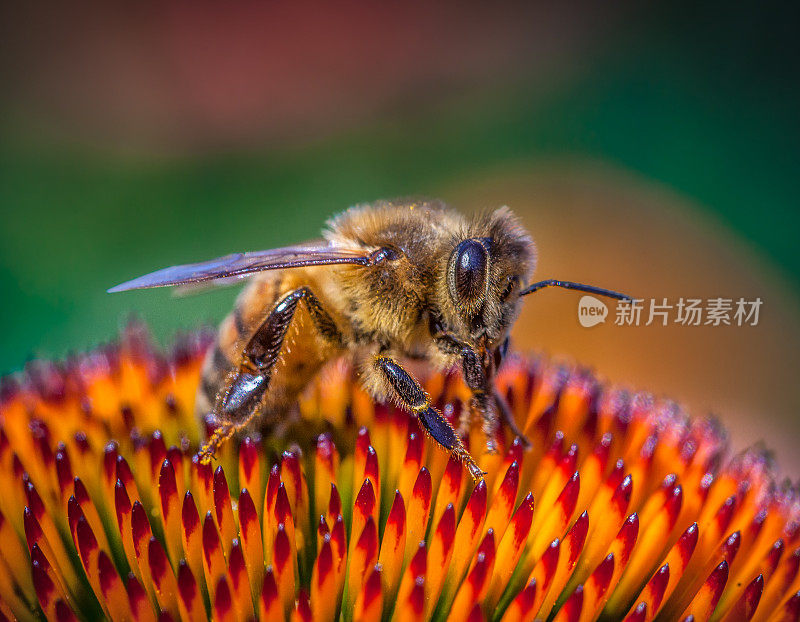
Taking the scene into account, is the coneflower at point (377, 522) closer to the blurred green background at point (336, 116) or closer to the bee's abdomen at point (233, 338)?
the bee's abdomen at point (233, 338)

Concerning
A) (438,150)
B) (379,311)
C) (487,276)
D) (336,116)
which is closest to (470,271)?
(487,276)

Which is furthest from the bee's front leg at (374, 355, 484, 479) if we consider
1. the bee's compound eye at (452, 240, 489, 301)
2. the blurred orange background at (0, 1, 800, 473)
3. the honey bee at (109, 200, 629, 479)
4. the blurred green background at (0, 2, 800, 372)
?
the blurred green background at (0, 2, 800, 372)

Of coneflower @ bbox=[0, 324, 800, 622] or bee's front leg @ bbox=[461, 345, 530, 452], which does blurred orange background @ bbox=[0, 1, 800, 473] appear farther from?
bee's front leg @ bbox=[461, 345, 530, 452]

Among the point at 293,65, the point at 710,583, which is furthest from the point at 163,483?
the point at 293,65

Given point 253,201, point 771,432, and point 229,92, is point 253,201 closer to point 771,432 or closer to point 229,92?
point 229,92

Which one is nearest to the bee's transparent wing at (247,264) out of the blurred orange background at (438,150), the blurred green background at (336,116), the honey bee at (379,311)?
the honey bee at (379,311)

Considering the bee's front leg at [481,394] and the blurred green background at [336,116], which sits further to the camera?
the blurred green background at [336,116]

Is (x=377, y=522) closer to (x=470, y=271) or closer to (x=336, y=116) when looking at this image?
(x=470, y=271)
